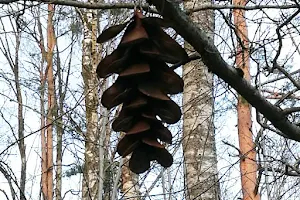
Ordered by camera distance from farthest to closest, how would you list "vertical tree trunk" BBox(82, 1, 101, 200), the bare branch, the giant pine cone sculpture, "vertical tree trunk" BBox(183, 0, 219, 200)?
1. "vertical tree trunk" BBox(82, 1, 101, 200)
2. "vertical tree trunk" BBox(183, 0, 219, 200)
3. the bare branch
4. the giant pine cone sculpture

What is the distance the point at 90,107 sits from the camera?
11.1ft

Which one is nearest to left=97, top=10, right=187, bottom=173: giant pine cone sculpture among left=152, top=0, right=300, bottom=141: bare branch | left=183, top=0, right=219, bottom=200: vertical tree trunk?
left=152, top=0, right=300, bottom=141: bare branch

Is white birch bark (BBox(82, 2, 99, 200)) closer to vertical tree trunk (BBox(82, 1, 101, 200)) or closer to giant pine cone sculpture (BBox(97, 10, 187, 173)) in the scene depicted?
vertical tree trunk (BBox(82, 1, 101, 200))

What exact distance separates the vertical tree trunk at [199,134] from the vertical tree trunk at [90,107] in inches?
19.8

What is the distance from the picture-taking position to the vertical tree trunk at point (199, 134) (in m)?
2.82

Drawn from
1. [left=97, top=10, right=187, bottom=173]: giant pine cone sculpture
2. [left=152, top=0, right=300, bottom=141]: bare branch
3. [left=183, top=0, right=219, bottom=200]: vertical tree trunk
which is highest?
[left=183, top=0, right=219, bottom=200]: vertical tree trunk

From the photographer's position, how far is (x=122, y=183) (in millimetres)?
3672

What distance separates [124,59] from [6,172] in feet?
8.35

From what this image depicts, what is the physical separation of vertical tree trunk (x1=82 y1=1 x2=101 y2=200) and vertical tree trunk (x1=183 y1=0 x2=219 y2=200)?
504mm

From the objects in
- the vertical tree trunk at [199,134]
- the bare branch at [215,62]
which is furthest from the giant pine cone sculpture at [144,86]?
the vertical tree trunk at [199,134]

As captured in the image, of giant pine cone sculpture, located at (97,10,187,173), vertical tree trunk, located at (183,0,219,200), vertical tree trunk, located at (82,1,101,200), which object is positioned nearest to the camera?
giant pine cone sculpture, located at (97,10,187,173)

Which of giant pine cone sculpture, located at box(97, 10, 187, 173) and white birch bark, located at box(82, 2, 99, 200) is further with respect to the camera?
white birch bark, located at box(82, 2, 99, 200)

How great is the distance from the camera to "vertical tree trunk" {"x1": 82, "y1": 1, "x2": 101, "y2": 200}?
10.8 ft

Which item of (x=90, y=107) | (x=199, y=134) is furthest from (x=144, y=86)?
(x=90, y=107)
